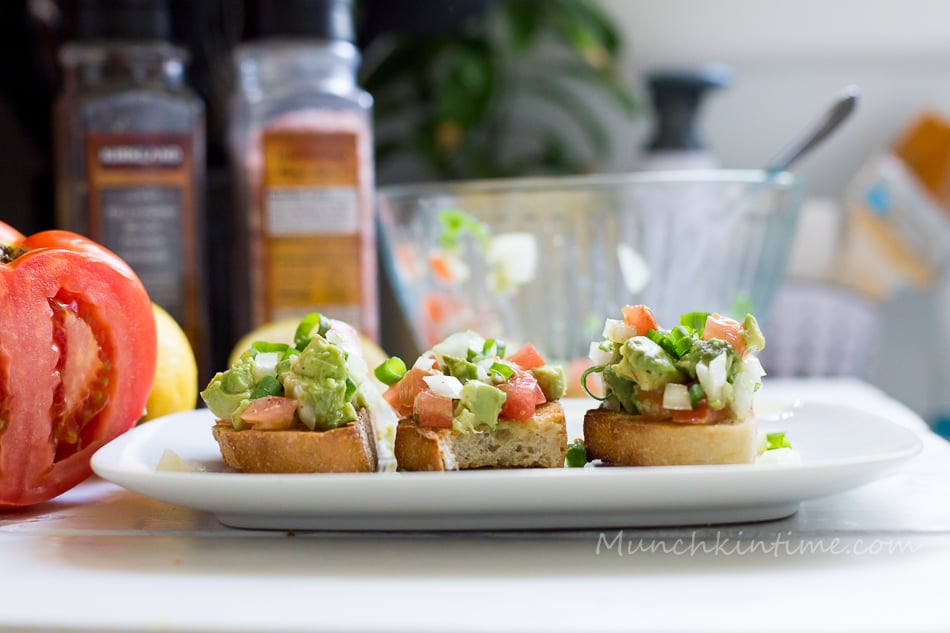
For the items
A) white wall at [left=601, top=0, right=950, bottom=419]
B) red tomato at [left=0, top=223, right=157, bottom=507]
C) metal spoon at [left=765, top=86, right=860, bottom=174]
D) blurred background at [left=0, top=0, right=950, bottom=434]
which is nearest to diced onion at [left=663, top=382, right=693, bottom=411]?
red tomato at [left=0, top=223, right=157, bottom=507]

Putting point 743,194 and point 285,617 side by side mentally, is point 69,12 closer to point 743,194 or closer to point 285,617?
point 743,194

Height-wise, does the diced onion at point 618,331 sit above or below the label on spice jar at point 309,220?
below

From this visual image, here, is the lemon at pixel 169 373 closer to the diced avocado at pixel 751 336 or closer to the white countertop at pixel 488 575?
the white countertop at pixel 488 575

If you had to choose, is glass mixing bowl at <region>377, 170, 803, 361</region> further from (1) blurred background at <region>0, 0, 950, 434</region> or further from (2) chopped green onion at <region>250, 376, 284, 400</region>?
(1) blurred background at <region>0, 0, 950, 434</region>

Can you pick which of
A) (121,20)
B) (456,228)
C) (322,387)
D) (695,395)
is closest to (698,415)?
(695,395)

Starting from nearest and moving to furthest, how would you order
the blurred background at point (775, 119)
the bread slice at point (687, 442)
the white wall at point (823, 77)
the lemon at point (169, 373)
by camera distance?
the bread slice at point (687, 442)
the lemon at point (169, 373)
the blurred background at point (775, 119)
the white wall at point (823, 77)

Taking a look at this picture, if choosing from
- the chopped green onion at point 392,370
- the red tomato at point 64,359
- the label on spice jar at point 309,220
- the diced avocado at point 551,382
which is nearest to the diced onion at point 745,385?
the diced avocado at point 551,382
